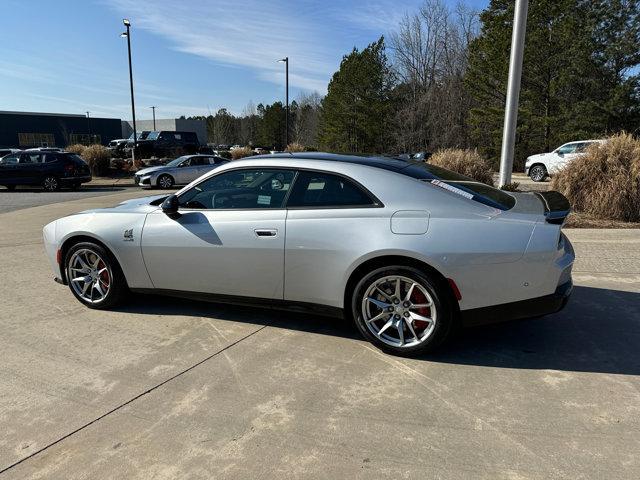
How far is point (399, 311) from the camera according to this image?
3.71 metres

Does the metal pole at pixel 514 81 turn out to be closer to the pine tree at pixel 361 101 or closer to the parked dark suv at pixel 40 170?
the parked dark suv at pixel 40 170

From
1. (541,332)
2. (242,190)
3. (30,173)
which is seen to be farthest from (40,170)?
(541,332)

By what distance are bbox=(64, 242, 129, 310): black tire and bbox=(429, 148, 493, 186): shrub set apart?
858 centimetres

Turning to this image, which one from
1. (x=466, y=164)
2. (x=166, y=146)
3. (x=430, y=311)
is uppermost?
(x=166, y=146)

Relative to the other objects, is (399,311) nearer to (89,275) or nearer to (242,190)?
(242,190)

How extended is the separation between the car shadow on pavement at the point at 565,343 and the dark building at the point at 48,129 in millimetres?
67534

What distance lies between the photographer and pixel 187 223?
4.32 m

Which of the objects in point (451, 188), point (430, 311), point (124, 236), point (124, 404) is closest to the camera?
point (124, 404)

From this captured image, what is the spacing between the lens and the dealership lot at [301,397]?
2.59 m

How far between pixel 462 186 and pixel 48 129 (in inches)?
3058

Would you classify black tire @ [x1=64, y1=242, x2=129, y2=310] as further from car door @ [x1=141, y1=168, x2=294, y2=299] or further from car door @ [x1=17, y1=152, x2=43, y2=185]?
car door @ [x1=17, y1=152, x2=43, y2=185]

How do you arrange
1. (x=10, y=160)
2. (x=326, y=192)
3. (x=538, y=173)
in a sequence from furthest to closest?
1. (x=10, y=160)
2. (x=538, y=173)
3. (x=326, y=192)

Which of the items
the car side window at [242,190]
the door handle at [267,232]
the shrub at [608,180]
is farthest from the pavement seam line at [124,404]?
the shrub at [608,180]

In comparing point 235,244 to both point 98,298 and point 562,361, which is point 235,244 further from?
point 562,361
